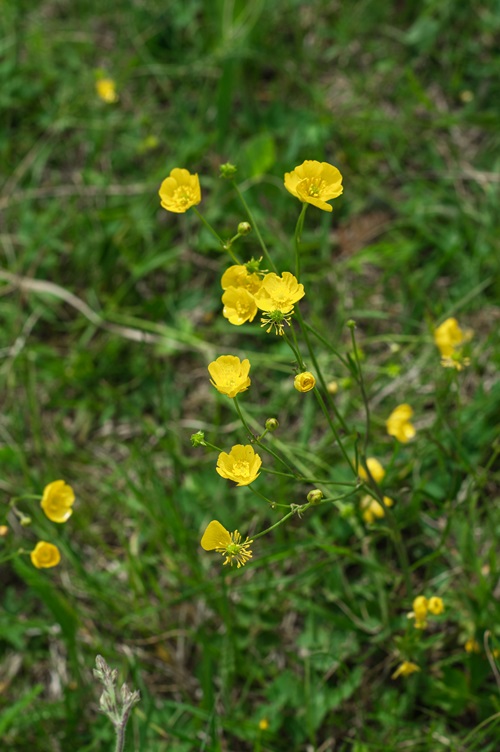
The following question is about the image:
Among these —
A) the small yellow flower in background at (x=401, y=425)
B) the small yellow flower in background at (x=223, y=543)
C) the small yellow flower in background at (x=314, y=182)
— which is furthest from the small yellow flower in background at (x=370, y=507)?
the small yellow flower in background at (x=314, y=182)

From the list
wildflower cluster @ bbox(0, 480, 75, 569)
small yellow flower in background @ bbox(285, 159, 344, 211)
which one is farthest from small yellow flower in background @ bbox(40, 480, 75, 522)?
small yellow flower in background @ bbox(285, 159, 344, 211)

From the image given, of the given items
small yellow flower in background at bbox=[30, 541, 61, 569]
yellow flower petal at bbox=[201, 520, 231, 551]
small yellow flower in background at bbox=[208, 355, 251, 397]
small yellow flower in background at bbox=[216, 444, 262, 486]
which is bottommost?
small yellow flower in background at bbox=[30, 541, 61, 569]

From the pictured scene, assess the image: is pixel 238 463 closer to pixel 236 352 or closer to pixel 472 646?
pixel 472 646

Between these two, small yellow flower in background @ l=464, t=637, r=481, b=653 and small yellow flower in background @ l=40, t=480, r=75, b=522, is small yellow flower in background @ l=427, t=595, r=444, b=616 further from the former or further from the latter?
small yellow flower in background @ l=40, t=480, r=75, b=522

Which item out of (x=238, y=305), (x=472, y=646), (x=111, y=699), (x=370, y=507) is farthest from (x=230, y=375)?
(x=472, y=646)

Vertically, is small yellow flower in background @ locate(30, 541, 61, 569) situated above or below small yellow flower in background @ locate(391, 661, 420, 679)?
below

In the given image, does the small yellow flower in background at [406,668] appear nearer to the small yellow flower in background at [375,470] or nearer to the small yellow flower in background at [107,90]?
the small yellow flower in background at [375,470]
